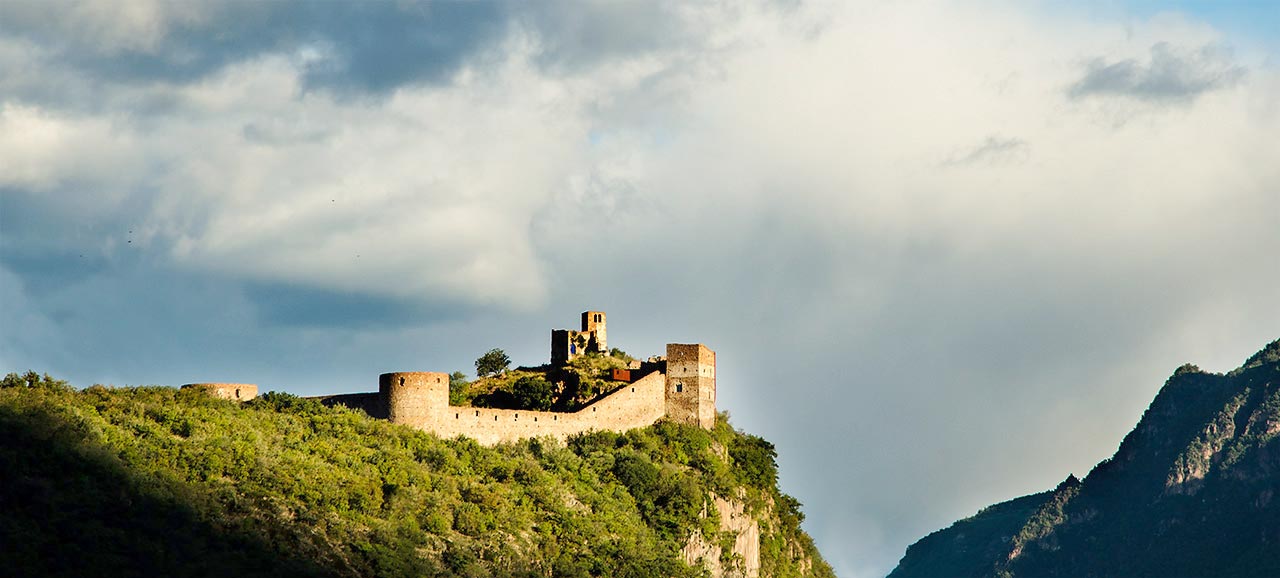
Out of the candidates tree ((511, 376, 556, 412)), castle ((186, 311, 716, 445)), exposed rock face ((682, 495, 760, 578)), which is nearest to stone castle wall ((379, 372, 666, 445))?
castle ((186, 311, 716, 445))

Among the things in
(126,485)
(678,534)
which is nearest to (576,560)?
(678,534)

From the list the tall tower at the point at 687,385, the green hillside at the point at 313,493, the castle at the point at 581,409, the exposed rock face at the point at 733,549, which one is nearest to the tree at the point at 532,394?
the castle at the point at 581,409

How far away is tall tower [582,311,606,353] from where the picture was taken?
124000mm

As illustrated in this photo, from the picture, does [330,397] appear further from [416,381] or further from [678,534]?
[678,534]

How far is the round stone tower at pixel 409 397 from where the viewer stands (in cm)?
9962

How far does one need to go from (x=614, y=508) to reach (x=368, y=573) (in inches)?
884

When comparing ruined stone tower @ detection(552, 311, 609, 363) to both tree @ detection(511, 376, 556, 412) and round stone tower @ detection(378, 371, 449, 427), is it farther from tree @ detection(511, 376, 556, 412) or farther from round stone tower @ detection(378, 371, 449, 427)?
round stone tower @ detection(378, 371, 449, 427)

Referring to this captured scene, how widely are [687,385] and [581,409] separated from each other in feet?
27.7

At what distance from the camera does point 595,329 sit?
12462cm

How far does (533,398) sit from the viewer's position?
4392 inches

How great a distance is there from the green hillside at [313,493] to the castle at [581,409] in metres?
1.14

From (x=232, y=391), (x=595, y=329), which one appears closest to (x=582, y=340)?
(x=595, y=329)

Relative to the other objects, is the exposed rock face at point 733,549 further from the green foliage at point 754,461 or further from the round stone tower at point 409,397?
the round stone tower at point 409,397

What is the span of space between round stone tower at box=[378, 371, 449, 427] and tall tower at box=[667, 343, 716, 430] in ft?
66.3
